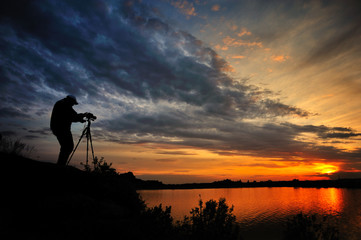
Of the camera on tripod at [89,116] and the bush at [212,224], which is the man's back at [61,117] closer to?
the camera on tripod at [89,116]

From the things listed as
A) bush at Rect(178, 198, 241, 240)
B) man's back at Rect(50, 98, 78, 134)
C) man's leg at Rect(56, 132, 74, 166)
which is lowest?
bush at Rect(178, 198, 241, 240)

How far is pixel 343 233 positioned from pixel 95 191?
49.1 m

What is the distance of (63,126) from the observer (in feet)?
30.9

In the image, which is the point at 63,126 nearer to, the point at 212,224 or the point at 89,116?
the point at 89,116

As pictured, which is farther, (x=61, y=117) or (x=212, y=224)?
(x=212, y=224)

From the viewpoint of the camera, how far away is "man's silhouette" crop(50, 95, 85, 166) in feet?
30.6

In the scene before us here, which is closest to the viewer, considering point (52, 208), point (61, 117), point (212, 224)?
point (52, 208)

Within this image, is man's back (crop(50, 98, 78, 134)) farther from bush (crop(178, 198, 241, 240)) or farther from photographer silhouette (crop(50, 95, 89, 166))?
bush (crop(178, 198, 241, 240))

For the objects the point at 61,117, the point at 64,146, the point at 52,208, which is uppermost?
the point at 61,117

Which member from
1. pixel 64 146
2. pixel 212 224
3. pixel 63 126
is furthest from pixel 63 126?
pixel 212 224

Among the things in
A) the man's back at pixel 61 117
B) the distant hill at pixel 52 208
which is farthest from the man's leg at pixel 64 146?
the distant hill at pixel 52 208

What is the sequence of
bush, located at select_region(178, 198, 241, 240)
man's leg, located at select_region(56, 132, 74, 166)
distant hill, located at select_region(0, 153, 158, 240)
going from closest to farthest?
distant hill, located at select_region(0, 153, 158, 240), man's leg, located at select_region(56, 132, 74, 166), bush, located at select_region(178, 198, 241, 240)

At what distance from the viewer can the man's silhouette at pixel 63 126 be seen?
30.6ft

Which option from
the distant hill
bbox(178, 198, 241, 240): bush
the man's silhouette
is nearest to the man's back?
the man's silhouette
